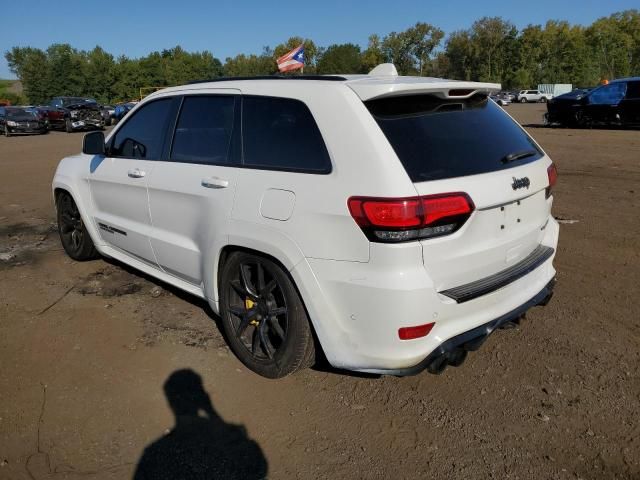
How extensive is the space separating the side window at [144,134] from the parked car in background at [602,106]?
1732 centimetres

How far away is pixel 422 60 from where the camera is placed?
9812 cm

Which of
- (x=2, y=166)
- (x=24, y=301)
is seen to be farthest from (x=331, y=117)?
(x=2, y=166)

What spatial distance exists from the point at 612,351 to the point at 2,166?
15.0m

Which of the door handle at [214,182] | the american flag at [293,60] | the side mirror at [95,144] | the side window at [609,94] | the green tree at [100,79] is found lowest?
the door handle at [214,182]

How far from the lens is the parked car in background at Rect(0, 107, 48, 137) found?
1010 inches

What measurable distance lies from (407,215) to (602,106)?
18501mm

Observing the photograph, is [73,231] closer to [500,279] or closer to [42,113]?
[500,279]

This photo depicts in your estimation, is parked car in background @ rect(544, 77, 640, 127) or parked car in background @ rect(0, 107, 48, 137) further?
parked car in background @ rect(0, 107, 48, 137)

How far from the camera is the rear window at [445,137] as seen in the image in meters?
2.68

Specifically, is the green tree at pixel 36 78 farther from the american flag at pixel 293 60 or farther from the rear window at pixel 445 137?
the rear window at pixel 445 137

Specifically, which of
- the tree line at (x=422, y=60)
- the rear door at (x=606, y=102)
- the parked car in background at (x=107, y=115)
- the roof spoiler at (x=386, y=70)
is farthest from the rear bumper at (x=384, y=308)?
the tree line at (x=422, y=60)

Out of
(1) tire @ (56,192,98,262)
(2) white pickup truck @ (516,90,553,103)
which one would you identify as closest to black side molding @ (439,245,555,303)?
(1) tire @ (56,192,98,262)

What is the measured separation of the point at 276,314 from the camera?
3.14 m

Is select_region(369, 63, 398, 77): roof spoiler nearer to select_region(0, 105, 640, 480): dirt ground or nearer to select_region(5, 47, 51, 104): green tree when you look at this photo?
select_region(0, 105, 640, 480): dirt ground
